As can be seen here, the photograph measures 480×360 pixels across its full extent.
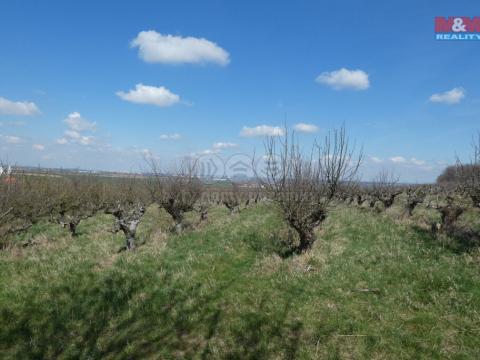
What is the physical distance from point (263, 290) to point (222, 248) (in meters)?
4.03

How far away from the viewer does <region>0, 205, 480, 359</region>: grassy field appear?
6.12 m

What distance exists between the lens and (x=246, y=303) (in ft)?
25.8

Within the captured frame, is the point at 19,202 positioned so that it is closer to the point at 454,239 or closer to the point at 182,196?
the point at 182,196

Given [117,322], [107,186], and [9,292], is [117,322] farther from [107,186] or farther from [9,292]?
[107,186]

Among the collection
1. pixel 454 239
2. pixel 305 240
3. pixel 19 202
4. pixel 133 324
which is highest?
pixel 19 202

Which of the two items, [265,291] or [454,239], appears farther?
[454,239]

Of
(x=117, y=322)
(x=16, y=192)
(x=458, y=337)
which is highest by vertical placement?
(x=16, y=192)

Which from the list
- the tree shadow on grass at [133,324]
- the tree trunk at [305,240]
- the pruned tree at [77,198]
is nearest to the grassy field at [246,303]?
the tree shadow on grass at [133,324]

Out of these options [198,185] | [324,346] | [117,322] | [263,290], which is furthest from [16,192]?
[324,346]

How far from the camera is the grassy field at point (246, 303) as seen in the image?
6117 millimetres

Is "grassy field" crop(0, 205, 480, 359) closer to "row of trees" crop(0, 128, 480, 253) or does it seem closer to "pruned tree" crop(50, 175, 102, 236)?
"row of trees" crop(0, 128, 480, 253)

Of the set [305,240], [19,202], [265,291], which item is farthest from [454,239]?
[19,202]

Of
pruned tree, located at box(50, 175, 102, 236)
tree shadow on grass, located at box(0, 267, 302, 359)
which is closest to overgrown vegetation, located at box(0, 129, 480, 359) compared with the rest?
tree shadow on grass, located at box(0, 267, 302, 359)

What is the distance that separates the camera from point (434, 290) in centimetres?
752
